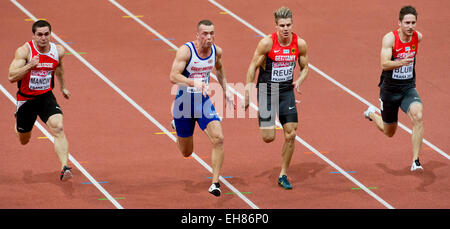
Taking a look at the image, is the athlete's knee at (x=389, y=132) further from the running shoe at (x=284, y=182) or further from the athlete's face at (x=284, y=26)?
the athlete's face at (x=284, y=26)

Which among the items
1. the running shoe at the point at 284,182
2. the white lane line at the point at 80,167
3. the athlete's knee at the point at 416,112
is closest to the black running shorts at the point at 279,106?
the running shoe at the point at 284,182

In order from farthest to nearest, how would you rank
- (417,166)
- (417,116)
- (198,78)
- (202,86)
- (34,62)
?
(417,166) < (417,116) < (198,78) < (34,62) < (202,86)

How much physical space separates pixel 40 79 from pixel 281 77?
9.72 ft

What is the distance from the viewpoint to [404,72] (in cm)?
1033

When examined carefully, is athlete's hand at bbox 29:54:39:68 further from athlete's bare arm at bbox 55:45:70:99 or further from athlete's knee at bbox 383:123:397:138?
athlete's knee at bbox 383:123:397:138

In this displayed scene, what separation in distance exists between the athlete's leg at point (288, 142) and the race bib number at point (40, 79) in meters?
2.97

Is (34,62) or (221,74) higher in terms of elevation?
(221,74)

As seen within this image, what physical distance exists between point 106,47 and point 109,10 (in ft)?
5.54

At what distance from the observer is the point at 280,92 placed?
392 inches

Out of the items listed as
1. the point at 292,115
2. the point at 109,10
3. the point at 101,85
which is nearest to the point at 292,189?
the point at 292,115

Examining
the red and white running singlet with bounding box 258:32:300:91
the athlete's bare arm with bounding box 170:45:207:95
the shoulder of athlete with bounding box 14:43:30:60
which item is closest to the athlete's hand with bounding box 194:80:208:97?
the athlete's bare arm with bounding box 170:45:207:95

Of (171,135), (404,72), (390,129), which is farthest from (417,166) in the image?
(171,135)

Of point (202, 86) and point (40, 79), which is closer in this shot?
point (202, 86)

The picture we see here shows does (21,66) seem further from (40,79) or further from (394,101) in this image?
(394,101)
